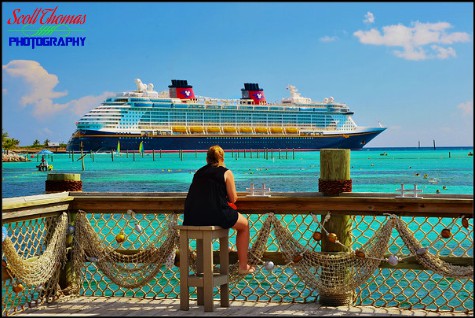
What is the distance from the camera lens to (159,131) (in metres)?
84.8

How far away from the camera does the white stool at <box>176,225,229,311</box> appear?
13.3 ft

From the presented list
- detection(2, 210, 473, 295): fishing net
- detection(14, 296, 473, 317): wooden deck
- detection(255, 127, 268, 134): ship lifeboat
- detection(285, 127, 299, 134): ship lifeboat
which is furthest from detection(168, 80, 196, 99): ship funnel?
detection(14, 296, 473, 317): wooden deck

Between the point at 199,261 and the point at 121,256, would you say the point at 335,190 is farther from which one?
the point at 121,256

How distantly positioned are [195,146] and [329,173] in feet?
270

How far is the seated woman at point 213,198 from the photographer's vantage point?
4.11 m

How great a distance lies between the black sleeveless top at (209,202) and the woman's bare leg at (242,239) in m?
0.09

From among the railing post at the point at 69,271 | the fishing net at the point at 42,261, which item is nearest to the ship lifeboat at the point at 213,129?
the railing post at the point at 69,271

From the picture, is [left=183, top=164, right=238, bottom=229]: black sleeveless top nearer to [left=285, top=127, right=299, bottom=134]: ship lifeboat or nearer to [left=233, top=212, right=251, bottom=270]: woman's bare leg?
[left=233, top=212, right=251, bottom=270]: woman's bare leg

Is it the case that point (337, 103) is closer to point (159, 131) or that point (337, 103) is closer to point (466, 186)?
point (159, 131)

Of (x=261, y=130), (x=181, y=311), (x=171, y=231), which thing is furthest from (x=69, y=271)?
(x=261, y=130)

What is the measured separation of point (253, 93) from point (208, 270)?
8944 centimetres

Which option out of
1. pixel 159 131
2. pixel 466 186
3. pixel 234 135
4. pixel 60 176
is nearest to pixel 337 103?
pixel 234 135

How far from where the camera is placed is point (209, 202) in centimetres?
413

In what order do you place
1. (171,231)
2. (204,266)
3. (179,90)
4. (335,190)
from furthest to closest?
(179,90)
(171,231)
(335,190)
(204,266)
